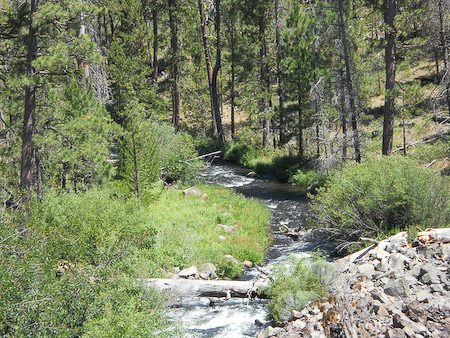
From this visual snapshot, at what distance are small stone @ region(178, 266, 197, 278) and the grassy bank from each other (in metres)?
0.43

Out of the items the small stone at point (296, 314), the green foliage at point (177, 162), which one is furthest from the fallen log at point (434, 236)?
the green foliage at point (177, 162)

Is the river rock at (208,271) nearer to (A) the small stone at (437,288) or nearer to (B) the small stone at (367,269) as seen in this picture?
(B) the small stone at (367,269)

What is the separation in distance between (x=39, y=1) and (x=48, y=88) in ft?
8.09

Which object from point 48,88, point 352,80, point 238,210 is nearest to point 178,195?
point 238,210

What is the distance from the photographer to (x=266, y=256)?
1286cm

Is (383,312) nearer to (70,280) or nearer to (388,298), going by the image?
(388,298)

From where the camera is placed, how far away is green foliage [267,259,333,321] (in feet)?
28.4

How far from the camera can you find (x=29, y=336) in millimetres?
5824

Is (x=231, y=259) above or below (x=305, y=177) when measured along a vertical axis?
below

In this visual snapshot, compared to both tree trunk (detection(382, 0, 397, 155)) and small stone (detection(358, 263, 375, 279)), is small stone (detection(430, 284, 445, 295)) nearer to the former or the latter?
small stone (detection(358, 263, 375, 279))

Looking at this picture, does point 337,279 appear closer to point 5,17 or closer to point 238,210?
point 238,210

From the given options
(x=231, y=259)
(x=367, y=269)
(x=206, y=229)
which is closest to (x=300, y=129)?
(x=206, y=229)

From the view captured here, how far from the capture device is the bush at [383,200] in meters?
10.5

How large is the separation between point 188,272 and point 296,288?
10.0 feet
